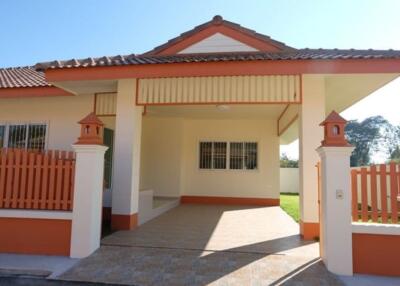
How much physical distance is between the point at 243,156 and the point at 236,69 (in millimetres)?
7611

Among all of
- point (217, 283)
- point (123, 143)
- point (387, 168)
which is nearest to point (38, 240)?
point (123, 143)

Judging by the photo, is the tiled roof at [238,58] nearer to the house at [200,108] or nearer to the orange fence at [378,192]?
the house at [200,108]

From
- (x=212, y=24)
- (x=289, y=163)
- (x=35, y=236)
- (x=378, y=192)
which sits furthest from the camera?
(x=289, y=163)

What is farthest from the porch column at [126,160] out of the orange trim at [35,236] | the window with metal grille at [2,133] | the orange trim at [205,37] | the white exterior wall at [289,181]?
the white exterior wall at [289,181]

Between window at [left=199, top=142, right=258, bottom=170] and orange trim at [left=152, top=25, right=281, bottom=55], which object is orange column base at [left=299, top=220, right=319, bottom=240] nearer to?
orange trim at [left=152, top=25, right=281, bottom=55]

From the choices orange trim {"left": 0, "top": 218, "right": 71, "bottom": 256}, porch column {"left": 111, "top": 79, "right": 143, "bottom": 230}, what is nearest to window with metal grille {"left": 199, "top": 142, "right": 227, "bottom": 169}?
porch column {"left": 111, "top": 79, "right": 143, "bottom": 230}

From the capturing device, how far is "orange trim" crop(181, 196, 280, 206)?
13320mm

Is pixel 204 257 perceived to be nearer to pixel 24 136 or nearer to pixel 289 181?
pixel 24 136

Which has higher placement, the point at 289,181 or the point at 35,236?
the point at 289,181

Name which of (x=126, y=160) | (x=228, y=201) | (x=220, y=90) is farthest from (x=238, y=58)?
(x=228, y=201)

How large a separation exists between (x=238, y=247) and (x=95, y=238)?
9.16 ft

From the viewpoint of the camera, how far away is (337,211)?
15.9 ft

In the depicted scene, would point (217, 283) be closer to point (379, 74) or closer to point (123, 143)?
point (123, 143)

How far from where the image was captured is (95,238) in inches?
223
